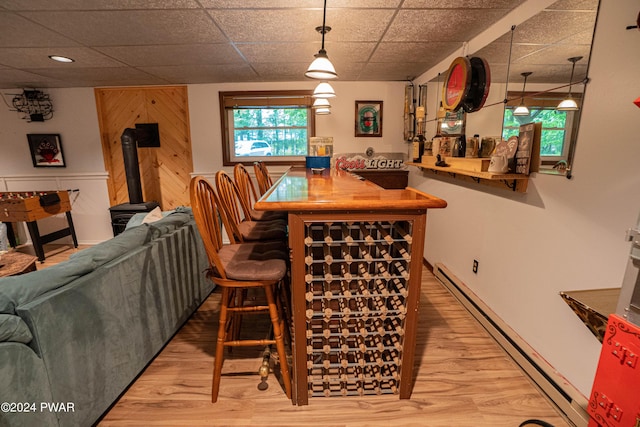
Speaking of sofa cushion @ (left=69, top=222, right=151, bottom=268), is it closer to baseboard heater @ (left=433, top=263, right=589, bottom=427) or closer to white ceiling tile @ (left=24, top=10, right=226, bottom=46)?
white ceiling tile @ (left=24, top=10, right=226, bottom=46)

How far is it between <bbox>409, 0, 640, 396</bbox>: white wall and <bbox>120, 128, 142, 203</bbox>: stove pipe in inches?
160

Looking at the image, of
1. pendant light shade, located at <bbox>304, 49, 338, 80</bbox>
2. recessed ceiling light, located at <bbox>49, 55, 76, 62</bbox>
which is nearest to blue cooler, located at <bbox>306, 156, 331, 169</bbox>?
pendant light shade, located at <bbox>304, 49, 338, 80</bbox>

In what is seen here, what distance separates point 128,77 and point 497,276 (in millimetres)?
4426

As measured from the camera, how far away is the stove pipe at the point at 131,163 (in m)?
3.88

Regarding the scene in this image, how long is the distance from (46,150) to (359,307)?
5108 millimetres

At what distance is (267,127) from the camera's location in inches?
170

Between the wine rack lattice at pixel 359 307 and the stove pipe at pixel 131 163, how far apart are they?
3315 millimetres

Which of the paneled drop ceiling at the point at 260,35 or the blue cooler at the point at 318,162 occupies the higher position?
the paneled drop ceiling at the point at 260,35

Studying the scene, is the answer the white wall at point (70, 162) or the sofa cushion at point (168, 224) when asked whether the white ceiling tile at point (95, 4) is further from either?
the white wall at point (70, 162)

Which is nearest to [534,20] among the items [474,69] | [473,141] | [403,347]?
[474,69]

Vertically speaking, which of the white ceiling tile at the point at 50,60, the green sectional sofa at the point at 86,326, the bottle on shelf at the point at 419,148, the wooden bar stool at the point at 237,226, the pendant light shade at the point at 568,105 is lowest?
the green sectional sofa at the point at 86,326

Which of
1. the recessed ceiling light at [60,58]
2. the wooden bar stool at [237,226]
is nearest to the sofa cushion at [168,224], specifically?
the wooden bar stool at [237,226]

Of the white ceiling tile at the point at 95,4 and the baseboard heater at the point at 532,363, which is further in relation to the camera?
the white ceiling tile at the point at 95,4

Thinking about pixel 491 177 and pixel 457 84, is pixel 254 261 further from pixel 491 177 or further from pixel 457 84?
pixel 457 84
